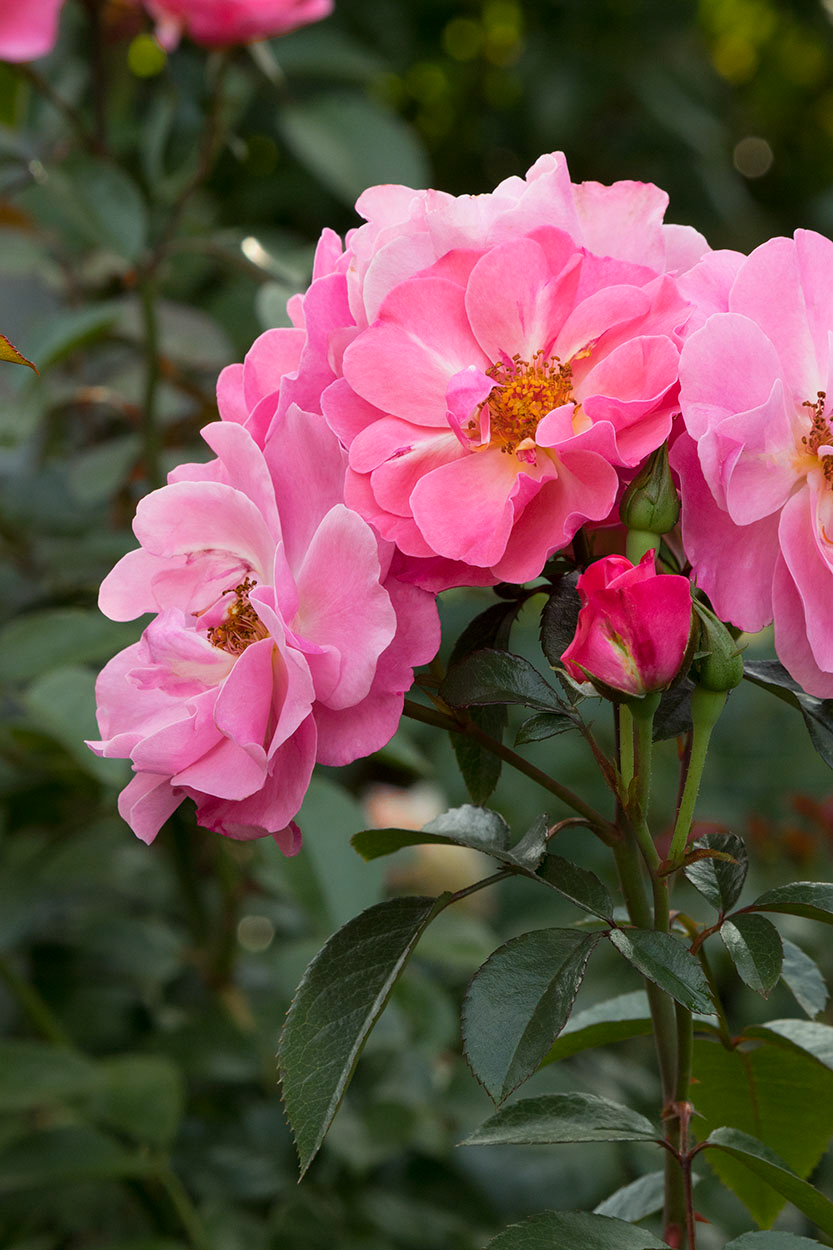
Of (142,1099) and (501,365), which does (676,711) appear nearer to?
(501,365)

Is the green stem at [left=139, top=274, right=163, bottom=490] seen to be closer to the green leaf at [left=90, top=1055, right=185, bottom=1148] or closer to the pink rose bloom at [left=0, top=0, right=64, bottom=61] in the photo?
the pink rose bloom at [left=0, top=0, right=64, bottom=61]

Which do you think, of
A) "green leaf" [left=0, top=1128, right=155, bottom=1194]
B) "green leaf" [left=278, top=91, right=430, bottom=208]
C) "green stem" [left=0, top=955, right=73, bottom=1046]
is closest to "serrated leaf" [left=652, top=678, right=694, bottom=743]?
"green leaf" [left=0, top=1128, right=155, bottom=1194]

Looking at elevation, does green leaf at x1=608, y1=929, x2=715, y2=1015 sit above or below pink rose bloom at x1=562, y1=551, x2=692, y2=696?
below

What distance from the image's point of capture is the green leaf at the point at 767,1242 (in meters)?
0.35

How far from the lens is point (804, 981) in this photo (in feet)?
1.33

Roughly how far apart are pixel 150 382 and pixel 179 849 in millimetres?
333

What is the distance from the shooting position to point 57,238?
1.14 metres

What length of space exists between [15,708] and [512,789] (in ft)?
1.51

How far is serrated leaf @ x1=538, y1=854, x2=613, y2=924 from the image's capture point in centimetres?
34

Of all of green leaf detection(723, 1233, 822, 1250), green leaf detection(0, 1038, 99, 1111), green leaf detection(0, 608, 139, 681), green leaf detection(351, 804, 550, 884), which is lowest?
green leaf detection(723, 1233, 822, 1250)

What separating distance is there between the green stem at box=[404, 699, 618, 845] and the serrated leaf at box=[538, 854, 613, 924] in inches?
0.6

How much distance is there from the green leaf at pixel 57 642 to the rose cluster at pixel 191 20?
37cm

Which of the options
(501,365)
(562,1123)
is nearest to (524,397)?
(501,365)

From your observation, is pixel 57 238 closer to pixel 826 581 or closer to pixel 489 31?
pixel 489 31
